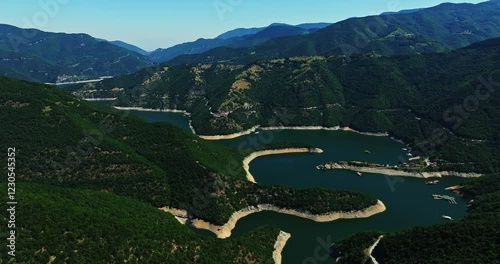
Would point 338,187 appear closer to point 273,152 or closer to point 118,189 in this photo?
point 273,152

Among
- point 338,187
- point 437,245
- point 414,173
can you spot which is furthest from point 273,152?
point 437,245

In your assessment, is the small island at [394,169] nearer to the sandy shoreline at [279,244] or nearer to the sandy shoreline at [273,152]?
the sandy shoreline at [273,152]

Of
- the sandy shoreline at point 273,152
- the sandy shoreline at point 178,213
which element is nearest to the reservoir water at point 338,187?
the sandy shoreline at point 273,152

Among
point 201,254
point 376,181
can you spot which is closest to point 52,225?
point 201,254

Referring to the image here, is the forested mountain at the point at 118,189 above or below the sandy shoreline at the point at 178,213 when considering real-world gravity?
above

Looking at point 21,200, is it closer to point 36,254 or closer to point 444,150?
point 36,254
